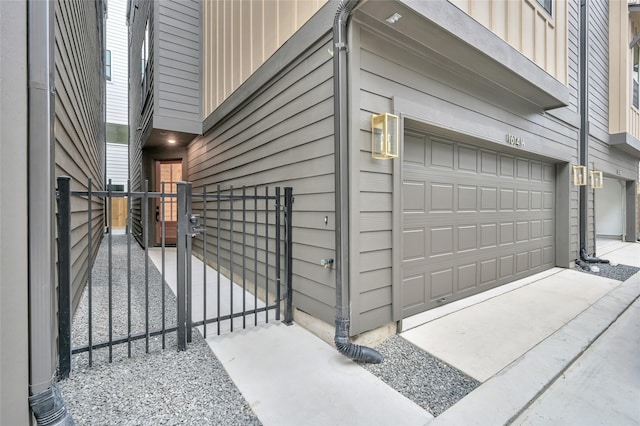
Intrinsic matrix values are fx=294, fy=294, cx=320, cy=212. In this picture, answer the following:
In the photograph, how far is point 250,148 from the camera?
417cm

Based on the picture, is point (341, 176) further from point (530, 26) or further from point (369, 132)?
point (530, 26)

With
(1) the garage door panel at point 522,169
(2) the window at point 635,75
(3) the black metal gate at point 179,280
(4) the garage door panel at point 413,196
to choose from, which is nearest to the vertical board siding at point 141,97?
(3) the black metal gate at point 179,280

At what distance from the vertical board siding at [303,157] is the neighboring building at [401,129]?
0.02 metres

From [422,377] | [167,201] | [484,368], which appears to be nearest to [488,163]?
[484,368]

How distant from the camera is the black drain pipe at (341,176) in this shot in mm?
2262

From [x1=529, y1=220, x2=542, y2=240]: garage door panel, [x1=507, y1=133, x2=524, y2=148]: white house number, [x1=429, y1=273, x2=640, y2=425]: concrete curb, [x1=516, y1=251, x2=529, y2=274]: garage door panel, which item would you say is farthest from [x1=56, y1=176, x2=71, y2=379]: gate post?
[x1=529, y1=220, x2=542, y2=240]: garage door panel

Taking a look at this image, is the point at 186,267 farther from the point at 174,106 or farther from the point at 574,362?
A: the point at 174,106

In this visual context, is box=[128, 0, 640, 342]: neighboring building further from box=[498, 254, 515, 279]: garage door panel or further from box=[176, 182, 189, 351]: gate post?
box=[176, 182, 189, 351]: gate post

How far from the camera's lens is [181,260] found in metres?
2.37

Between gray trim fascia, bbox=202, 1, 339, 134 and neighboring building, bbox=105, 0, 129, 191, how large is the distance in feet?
36.3

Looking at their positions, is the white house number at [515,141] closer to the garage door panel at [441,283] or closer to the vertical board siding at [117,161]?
the garage door panel at [441,283]

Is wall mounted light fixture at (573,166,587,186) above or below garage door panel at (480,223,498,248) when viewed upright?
above

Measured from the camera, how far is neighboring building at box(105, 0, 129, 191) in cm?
1311

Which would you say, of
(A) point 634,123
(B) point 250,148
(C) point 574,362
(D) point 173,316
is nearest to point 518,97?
(C) point 574,362
